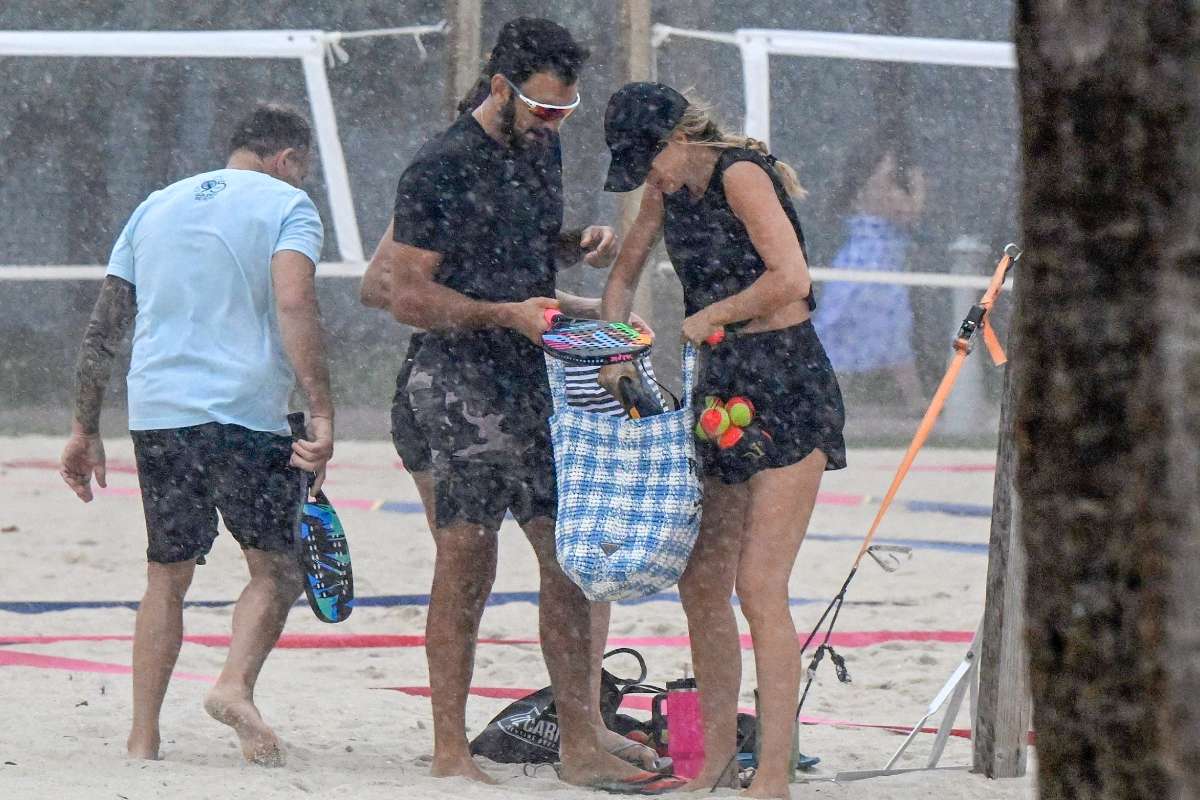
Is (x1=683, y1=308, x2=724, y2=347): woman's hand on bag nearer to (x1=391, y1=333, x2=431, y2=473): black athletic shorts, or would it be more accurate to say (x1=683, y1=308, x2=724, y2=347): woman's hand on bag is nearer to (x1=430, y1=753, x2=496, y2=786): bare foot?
(x1=391, y1=333, x2=431, y2=473): black athletic shorts

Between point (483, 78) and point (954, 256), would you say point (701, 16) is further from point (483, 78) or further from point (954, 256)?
point (483, 78)

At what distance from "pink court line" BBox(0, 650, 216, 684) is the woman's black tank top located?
2.51m

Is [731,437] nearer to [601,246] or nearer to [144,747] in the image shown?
[601,246]

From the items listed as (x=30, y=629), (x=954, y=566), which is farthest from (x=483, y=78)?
(x=954, y=566)

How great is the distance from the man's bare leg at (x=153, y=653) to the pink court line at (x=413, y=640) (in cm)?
190

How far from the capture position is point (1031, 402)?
1.67 m

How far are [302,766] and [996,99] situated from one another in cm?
974

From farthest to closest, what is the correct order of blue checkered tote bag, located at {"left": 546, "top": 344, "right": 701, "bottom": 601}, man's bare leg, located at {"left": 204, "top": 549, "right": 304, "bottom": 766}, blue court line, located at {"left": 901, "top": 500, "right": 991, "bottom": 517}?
1. blue court line, located at {"left": 901, "top": 500, "right": 991, "bottom": 517}
2. man's bare leg, located at {"left": 204, "top": 549, "right": 304, "bottom": 766}
3. blue checkered tote bag, located at {"left": 546, "top": 344, "right": 701, "bottom": 601}

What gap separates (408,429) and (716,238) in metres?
0.99

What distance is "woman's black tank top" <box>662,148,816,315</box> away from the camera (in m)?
3.85

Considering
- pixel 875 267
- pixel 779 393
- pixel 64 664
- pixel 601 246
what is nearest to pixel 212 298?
pixel 601 246

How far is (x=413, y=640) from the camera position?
20.6 ft

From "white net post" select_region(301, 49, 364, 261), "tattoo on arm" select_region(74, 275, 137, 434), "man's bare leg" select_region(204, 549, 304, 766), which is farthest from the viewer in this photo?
"white net post" select_region(301, 49, 364, 261)

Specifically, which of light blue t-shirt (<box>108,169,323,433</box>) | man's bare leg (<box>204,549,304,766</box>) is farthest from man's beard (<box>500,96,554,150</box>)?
man's bare leg (<box>204,549,304,766</box>)
